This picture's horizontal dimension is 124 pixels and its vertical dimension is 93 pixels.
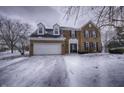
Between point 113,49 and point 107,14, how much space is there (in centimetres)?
64

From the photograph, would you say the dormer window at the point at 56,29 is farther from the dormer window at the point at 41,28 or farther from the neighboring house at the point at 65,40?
the dormer window at the point at 41,28

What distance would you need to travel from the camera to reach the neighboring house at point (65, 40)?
7.90ft

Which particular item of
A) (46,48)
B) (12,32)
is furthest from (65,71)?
(12,32)

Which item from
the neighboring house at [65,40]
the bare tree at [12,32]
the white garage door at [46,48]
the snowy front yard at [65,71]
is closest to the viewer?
the snowy front yard at [65,71]

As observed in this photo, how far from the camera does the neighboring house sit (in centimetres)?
241

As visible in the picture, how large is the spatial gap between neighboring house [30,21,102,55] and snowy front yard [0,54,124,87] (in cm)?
15

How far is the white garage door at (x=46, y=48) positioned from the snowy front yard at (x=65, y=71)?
0.45ft

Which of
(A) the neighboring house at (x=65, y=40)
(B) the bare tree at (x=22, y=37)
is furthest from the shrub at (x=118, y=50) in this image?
(B) the bare tree at (x=22, y=37)

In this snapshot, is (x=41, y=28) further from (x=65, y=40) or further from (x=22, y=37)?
(x=65, y=40)

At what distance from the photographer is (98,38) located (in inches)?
93.4

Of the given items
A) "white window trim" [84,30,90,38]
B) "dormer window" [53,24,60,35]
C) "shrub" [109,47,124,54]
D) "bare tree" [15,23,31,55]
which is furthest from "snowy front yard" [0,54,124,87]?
"dormer window" [53,24,60,35]

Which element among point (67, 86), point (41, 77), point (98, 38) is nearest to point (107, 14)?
point (98, 38)

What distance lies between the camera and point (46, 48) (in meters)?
2.58
